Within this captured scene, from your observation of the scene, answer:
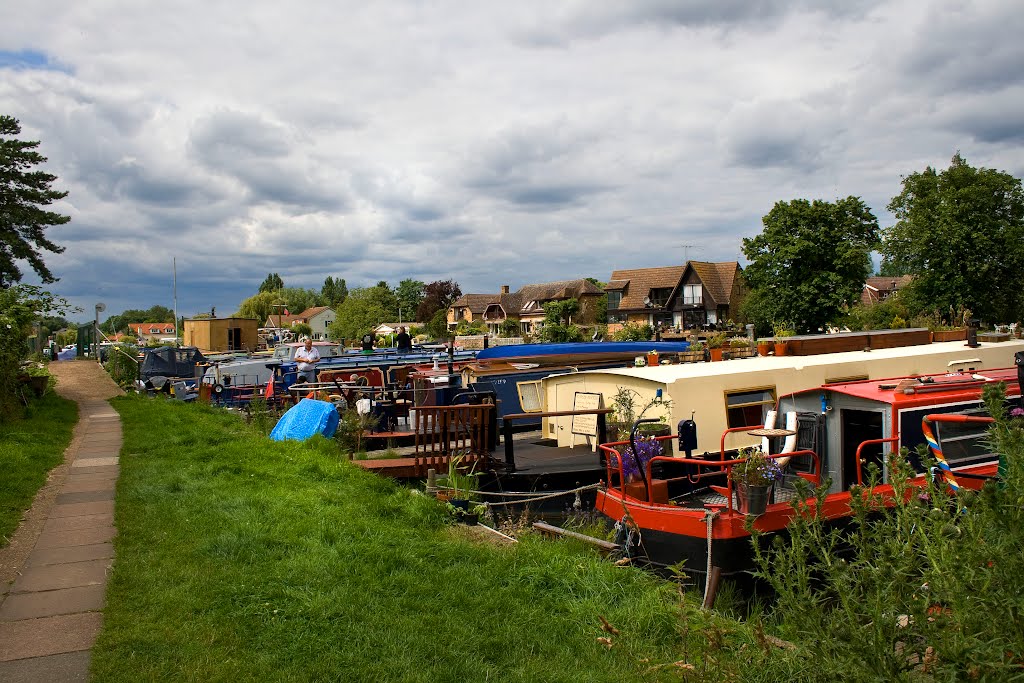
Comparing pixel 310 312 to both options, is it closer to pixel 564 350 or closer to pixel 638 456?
pixel 564 350

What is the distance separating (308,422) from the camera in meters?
13.4

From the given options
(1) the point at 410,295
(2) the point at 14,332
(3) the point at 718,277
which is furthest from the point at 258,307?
(2) the point at 14,332

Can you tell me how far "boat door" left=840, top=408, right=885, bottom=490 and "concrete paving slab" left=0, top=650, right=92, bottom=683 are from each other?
766 cm

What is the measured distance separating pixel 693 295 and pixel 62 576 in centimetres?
7078

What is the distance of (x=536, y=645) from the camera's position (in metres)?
5.18

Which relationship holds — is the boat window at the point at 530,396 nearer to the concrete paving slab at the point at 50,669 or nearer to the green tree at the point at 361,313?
the concrete paving slab at the point at 50,669

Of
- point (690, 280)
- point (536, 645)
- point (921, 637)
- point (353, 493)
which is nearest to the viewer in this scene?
point (921, 637)

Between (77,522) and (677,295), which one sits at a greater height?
(677,295)

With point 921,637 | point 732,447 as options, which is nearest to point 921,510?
point 921,637

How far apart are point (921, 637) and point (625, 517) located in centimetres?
517

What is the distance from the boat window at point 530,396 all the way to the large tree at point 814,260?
119 feet

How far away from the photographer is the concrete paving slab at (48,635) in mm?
4820

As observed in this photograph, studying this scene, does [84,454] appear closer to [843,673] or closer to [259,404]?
[259,404]

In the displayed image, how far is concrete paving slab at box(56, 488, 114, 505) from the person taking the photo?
8634 millimetres
